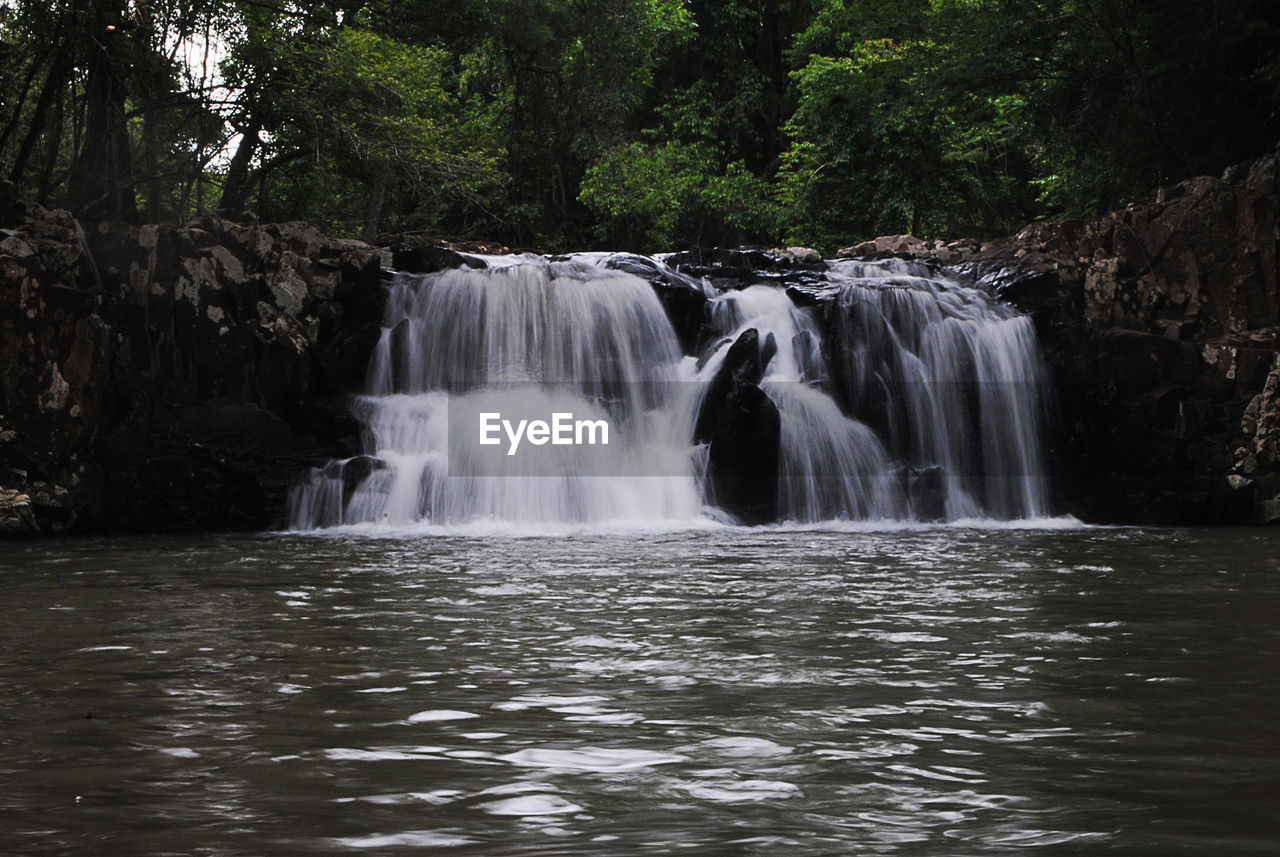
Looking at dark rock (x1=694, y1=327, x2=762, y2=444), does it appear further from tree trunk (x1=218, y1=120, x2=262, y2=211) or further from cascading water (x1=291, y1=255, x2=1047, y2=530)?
tree trunk (x1=218, y1=120, x2=262, y2=211)

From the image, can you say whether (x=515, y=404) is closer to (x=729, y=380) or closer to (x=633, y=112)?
(x=729, y=380)

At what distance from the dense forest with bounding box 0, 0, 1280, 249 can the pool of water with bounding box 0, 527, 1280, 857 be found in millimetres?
14044

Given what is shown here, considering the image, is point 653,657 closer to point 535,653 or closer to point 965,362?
point 535,653

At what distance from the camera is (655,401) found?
16.7 meters

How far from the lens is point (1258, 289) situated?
18.6 m

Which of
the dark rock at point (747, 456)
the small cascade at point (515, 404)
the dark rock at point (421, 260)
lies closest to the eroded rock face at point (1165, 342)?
the dark rock at point (747, 456)

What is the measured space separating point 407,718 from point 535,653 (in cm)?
143

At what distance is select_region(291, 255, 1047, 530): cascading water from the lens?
50.1 feet

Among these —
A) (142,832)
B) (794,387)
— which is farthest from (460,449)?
(142,832)

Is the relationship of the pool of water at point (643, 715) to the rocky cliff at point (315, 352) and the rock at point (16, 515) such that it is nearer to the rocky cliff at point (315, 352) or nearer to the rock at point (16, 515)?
the rock at point (16, 515)

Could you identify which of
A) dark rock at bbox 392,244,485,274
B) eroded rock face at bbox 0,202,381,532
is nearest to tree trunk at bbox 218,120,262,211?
dark rock at bbox 392,244,485,274

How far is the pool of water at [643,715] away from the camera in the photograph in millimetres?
3307

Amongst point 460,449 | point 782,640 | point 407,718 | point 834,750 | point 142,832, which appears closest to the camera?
point 142,832

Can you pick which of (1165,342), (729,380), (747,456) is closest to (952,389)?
(1165,342)
